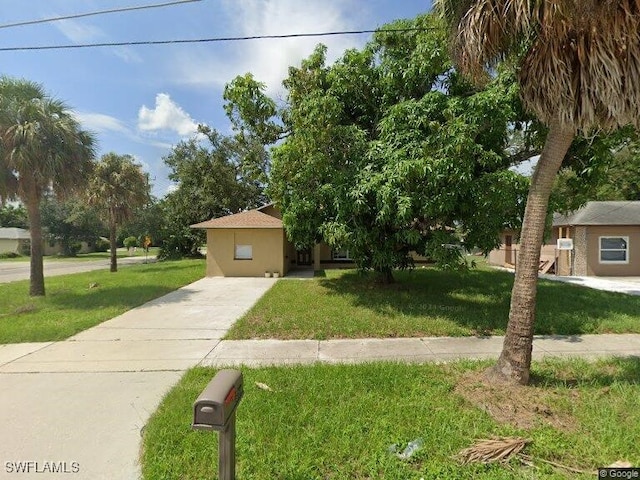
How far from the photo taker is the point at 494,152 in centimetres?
736

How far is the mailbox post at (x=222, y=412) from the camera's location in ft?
6.72

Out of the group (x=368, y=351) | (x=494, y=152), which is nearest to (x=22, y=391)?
(x=368, y=351)

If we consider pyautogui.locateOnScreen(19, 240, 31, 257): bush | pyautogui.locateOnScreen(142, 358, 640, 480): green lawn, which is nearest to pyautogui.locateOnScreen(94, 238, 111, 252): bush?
pyautogui.locateOnScreen(19, 240, 31, 257): bush

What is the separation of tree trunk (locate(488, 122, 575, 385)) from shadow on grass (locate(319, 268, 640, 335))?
272 centimetres

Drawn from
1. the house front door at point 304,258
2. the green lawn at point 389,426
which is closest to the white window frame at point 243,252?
the house front door at point 304,258

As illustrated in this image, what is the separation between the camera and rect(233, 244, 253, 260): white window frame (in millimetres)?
16812

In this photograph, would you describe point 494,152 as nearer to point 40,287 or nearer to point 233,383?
point 233,383

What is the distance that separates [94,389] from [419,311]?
21.7 ft

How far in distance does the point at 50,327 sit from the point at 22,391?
3460 millimetres
